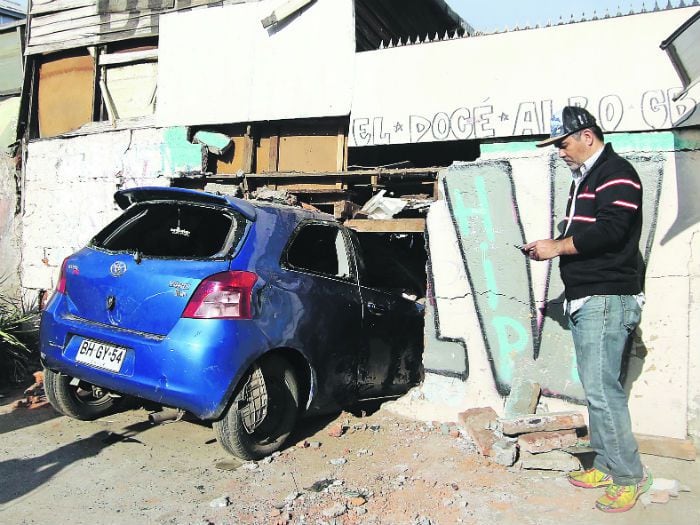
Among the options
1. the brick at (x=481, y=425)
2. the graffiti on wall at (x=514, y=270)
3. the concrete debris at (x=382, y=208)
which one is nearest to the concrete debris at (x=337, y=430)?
the brick at (x=481, y=425)

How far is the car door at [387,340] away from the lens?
15.5ft

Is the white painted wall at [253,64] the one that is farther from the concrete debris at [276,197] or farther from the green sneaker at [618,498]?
the green sneaker at [618,498]

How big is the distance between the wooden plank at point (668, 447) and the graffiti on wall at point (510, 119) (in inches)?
99.3

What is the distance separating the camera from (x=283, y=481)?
139 inches

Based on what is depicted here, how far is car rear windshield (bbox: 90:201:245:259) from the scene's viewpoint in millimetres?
3785

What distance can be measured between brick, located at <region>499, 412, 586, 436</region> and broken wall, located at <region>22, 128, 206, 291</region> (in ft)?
17.6

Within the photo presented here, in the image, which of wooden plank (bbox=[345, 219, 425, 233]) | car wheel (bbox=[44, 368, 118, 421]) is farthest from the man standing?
car wheel (bbox=[44, 368, 118, 421])

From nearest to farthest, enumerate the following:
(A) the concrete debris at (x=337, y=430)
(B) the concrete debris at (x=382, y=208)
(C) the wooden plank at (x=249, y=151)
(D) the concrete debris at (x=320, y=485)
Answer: (D) the concrete debris at (x=320, y=485) → (A) the concrete debris at (x=337, y=430) → (B) the concrete debris at (x=382, y=208) → (C) the wooden plank at (x=249, y=151)

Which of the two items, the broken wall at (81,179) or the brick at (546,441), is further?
the broken wall at (81,179)

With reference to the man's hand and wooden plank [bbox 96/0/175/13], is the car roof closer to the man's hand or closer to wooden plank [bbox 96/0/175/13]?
the man's hand

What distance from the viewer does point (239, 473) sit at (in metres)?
3.62

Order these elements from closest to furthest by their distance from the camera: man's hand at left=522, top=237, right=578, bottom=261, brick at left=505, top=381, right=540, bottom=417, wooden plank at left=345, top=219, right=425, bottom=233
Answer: man's hand at left=522, top=237, right=578, bottom=261 → brick at left=505, top=381, right=540, bottom=417 → wooden plank at left=345, top=219, right=425, bottom=233

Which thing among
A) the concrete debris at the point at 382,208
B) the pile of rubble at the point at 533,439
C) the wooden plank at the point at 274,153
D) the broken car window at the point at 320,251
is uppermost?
the wooden plank at the point at 274,153

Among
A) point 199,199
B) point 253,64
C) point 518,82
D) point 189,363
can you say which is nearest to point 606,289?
point 189,363
